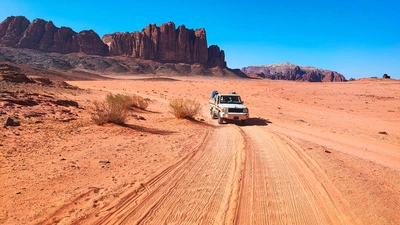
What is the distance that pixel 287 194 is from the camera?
5.07m

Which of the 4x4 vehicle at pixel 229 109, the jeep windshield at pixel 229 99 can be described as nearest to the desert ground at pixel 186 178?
the 4x4 vehicle at pixel 229 109

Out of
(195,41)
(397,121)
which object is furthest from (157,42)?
(397,121)

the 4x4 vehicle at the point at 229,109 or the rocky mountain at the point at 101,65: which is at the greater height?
the rocky mountain at the point at 101,65

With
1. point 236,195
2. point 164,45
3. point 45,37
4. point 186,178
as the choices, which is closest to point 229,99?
point 186,178

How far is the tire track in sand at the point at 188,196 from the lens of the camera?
4121 millimetres

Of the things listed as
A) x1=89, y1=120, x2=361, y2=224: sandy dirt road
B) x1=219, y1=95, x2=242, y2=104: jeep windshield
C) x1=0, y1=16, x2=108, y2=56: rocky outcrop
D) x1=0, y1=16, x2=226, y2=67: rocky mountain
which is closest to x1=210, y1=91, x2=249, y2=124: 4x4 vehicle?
x1=219, y1=95, x2=242, y2=104: jeep windshield

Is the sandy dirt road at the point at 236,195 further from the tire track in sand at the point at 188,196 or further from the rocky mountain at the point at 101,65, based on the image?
the rocky mountain at the point at 101,65

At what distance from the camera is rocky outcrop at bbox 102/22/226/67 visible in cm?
14888

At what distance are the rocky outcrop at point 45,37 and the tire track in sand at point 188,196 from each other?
508 ft

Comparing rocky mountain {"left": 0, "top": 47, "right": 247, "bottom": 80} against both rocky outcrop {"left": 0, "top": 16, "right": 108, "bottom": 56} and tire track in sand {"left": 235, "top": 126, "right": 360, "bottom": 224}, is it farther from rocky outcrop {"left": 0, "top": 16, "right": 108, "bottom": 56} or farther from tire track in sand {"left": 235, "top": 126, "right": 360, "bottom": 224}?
tire track in sand {"left": 235, "top": 126, "right": 360, "bottom": 224}

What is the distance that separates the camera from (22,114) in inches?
457

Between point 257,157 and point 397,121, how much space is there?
1799cm

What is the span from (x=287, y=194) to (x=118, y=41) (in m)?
160

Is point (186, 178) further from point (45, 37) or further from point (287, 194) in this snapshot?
point (45, 37)
